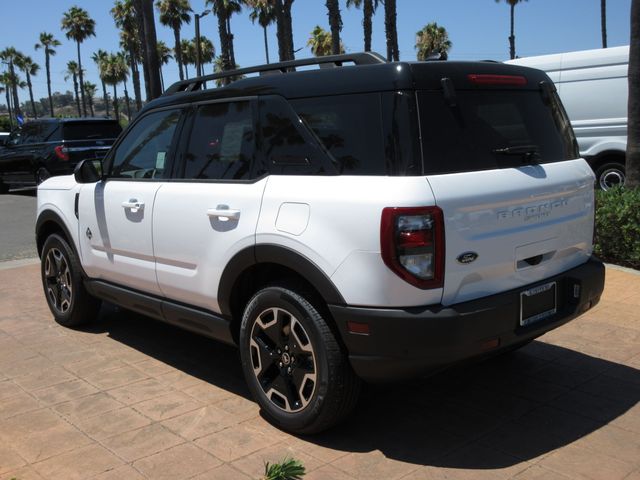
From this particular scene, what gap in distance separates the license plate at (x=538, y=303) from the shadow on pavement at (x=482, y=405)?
2.10ft

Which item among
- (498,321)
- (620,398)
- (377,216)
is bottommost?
(620,398)

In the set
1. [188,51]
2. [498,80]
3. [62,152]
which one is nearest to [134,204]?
[498,80]

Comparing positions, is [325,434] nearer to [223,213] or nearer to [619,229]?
[223,213]

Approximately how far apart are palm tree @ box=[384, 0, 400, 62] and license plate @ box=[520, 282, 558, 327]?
21211mm

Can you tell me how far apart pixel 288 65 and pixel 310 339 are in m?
1.59

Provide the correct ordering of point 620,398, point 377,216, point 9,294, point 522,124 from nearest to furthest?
point 377,216 → point 522,124 → point 620,398 → point 9,294

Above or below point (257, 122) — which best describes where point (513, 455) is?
below

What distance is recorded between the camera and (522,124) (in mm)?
3615

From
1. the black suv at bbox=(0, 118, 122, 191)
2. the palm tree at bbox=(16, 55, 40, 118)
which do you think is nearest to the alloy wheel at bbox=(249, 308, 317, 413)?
the black suv at bbox=(0, 118, 122, 191)

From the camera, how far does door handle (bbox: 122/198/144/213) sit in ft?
14.3

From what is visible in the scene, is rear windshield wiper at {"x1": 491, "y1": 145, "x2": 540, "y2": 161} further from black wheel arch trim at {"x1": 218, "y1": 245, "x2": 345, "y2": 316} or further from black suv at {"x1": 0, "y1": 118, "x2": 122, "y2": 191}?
black suv at {"x1": 0, "y1": 118, "x2": 122, "y2": 191}

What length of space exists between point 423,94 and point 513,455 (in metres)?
1.83

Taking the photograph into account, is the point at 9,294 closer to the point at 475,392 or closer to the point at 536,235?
the point at 475,392

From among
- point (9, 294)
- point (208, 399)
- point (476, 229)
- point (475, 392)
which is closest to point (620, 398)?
point (475, 392)
